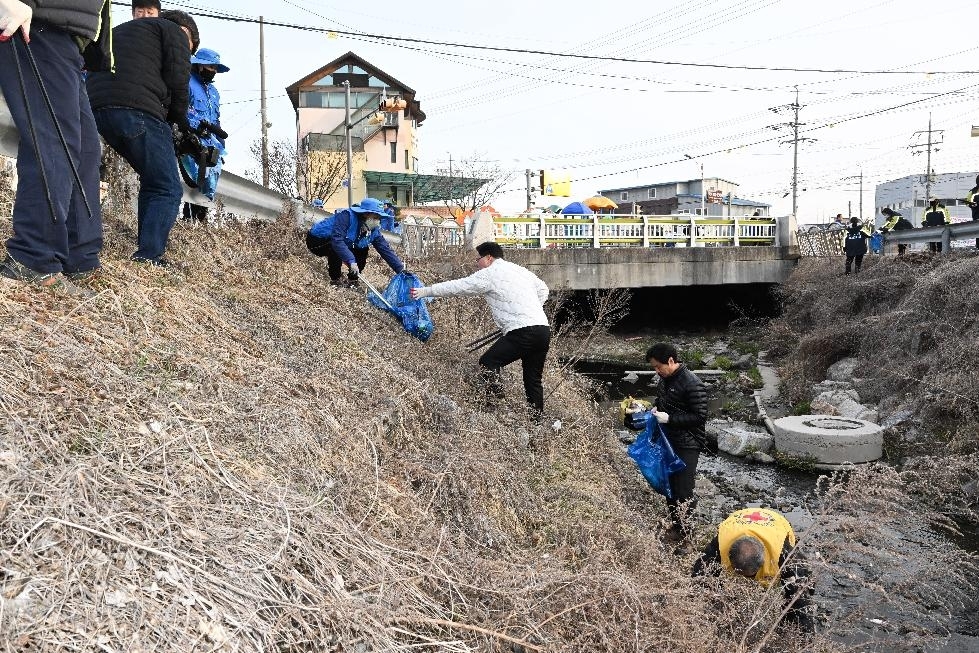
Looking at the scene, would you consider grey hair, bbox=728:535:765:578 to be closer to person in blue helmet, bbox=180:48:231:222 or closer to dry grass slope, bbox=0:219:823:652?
dry grass slope, bbox=0:219:823:652

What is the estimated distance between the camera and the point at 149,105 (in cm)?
434

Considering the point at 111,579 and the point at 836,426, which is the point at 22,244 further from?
the point at 836,426

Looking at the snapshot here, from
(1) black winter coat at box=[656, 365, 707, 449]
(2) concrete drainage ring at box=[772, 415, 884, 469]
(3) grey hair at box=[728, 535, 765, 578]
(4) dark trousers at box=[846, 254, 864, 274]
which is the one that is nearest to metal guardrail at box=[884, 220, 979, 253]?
(4) dark trousers at box=[846, 254, 864, 274]

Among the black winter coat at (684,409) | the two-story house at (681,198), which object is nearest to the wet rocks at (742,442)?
the black winter coat at (684,409)

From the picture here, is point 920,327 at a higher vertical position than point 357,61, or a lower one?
lower

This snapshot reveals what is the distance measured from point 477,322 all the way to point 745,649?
607 centimetres

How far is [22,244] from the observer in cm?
337

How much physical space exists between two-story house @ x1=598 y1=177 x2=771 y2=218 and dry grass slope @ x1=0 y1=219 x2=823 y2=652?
51.7 metres

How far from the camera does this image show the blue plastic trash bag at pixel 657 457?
5.45 m

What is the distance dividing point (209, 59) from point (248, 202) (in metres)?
2.18

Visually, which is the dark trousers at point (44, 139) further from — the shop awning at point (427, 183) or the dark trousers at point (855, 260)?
the shop awning at point (427, 183)

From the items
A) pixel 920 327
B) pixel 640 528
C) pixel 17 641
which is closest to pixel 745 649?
pixel 640 528

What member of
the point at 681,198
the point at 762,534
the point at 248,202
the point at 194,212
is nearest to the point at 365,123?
the point at 681,198

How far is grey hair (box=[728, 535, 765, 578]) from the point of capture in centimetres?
371
